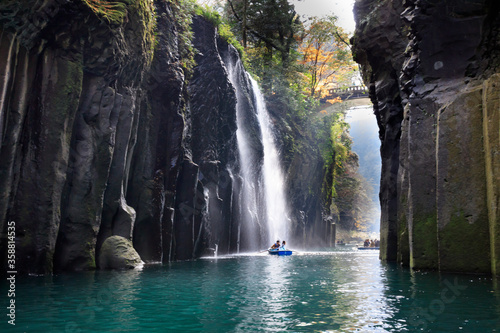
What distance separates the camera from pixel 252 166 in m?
28.7

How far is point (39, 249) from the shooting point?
39.4 ft

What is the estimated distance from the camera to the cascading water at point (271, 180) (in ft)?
105

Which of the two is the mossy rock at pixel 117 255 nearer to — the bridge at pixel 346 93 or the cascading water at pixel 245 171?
the cascading water at pixel 245 171

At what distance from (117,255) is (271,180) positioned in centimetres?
1974

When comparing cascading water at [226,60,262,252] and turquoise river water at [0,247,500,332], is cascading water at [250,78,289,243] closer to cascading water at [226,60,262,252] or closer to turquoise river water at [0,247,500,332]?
cascading water at [226,60,262,252]

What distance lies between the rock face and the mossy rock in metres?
8.86

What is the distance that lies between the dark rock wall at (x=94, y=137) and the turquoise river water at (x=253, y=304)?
1998mm

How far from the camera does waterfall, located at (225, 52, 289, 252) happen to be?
1093 inches

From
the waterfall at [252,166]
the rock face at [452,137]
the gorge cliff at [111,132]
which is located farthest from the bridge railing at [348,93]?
the rock face at [452,137]

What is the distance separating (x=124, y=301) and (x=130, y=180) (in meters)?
10.2

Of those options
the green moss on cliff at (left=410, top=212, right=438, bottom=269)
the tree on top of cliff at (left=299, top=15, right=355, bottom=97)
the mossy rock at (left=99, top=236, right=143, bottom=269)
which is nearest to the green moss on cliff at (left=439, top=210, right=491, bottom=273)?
the green moss on cliff at (left=410, top=212, right=438, bottom=269)

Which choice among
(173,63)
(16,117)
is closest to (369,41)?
(173,63)

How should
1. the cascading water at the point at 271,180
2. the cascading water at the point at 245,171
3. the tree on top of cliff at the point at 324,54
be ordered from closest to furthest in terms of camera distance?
the cascading water at the point at 245,171 → the cascading water at the point at 271,180 → the tree on top of cliff at the point at 324,54

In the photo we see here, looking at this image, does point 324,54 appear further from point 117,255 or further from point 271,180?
point 117,255
